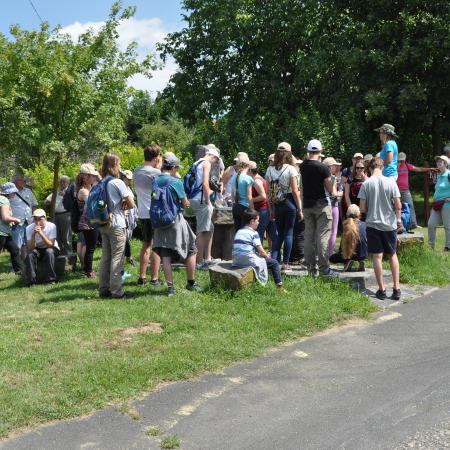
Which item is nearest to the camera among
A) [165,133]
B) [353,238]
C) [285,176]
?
[353,238]

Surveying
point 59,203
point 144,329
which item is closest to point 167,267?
point 144,329

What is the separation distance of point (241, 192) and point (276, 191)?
19.2 inches

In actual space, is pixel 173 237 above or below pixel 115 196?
below

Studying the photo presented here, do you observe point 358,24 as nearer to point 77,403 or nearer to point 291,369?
point 291,369

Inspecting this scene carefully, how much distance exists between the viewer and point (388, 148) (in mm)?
10125

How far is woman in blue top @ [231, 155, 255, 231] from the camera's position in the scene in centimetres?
899

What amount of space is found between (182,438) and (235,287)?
11.0 ft

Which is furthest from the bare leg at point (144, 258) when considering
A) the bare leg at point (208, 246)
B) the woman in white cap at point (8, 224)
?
the woman in white cap at point (8, 224)

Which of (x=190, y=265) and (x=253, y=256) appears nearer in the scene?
(x=253, y=256)

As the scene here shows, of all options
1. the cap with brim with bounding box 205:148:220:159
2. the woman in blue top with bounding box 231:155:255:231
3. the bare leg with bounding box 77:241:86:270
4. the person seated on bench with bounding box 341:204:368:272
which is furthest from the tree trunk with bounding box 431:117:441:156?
the bare leg with bounding box 77:241:86:270

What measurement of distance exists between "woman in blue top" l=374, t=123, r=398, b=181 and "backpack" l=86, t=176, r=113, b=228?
4373mm

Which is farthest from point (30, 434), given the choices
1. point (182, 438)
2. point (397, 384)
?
point (397, 384)

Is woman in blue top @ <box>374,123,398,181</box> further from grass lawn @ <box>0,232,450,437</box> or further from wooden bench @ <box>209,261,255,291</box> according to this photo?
wooden bench @ <box>209,261,255,291</box>

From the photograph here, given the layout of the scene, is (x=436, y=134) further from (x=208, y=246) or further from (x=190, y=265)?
(x=190, y=265)
